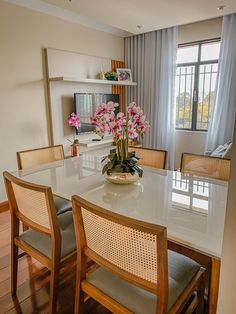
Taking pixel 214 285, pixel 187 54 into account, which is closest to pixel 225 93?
pixel 187 54

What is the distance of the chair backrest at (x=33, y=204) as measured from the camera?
3.98ft

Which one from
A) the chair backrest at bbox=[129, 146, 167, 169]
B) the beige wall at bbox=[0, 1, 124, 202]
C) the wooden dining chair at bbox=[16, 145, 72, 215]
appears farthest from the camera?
the beige wall at bbox=[0, 1, 124, 202]

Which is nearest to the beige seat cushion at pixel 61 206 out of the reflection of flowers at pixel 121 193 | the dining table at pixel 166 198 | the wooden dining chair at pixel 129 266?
the dining table at pixel 166 198

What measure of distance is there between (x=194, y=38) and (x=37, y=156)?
3.37 meters

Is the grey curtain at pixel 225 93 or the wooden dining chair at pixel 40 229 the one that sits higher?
the grey curtain at pixel 225 93

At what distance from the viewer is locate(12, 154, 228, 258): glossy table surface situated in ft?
3.39

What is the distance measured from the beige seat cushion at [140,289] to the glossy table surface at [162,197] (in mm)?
253

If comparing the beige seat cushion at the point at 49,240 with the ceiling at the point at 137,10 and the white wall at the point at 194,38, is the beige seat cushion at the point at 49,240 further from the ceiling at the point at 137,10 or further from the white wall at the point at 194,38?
the white wall at the point at 194,38

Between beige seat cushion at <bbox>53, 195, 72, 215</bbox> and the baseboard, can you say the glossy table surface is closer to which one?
beige seat cushion at <bbox>53, 195, 72, 215</bbox>

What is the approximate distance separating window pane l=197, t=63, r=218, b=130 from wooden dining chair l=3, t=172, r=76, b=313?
345cm

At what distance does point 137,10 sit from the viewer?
300 centimetres

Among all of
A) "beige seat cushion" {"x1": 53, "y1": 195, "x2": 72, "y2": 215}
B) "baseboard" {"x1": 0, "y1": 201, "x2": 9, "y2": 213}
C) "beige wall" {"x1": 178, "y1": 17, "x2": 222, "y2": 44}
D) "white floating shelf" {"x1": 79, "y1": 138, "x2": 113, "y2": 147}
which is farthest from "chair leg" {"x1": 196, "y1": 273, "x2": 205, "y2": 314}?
"beige wall" {"x1": 178, "y1": 17, "x2": 222, "y2": 44}

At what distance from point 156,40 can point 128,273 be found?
4180mm

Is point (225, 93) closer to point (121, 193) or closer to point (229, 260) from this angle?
point (121, 193)
